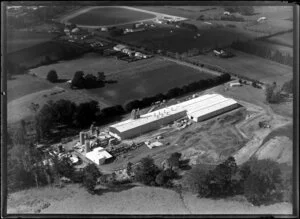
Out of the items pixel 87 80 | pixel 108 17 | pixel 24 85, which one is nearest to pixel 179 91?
pixel 87 80

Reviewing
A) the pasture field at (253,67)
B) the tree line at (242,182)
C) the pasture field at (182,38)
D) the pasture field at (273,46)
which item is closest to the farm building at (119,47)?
the pasture field at (182,38)

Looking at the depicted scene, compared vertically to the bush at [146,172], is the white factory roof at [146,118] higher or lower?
higher

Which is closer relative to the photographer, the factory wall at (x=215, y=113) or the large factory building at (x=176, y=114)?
the large factory building at (x=176, y=114)

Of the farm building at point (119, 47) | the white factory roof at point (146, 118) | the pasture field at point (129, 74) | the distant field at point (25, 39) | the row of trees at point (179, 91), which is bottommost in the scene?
the white factory roof at point (146, 118)

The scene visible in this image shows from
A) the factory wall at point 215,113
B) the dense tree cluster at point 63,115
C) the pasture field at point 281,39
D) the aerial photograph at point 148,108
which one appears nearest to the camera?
the aerial photograph at point 148,108

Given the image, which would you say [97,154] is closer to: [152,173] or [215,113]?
[152,173]

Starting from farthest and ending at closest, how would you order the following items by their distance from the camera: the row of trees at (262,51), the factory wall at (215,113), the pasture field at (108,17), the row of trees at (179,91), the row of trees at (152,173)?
the row of trees at (262,51) < the pasture field at (108,17) < the row of trees at (179,91) < the factory wall at (215,113) < the row of trees at (152,173)

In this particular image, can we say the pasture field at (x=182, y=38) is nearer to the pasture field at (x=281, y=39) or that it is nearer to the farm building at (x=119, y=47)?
the farm building at (x=119, y=47)
